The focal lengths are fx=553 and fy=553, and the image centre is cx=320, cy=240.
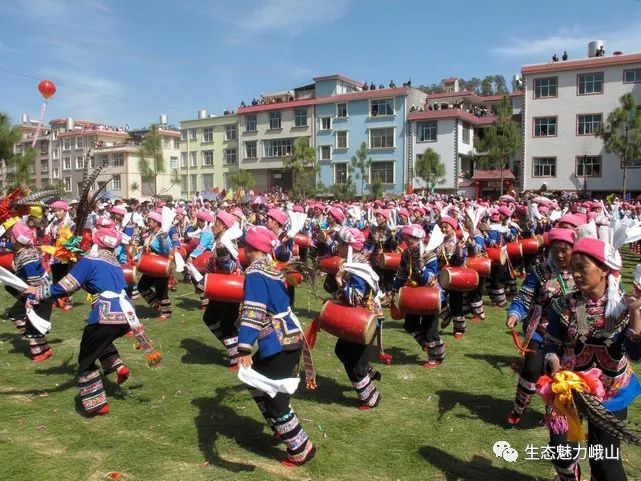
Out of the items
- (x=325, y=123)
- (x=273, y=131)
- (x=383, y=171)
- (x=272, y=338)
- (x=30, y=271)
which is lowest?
(x=272, y=338)

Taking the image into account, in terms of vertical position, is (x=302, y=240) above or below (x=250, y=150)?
below

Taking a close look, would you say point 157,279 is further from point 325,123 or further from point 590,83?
point 325,123

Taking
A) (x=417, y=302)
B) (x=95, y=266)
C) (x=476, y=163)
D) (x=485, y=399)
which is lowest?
(x=485, y=399)

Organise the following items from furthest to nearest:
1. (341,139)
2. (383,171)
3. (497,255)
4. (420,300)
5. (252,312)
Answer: (341,139) < (383,171) < (497,255) < (420,300) < (252,312)

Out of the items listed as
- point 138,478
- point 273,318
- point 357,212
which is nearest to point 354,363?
point 273,318

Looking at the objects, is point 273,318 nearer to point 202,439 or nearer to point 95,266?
point 202,439

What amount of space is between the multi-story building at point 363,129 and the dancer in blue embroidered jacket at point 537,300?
3652cm

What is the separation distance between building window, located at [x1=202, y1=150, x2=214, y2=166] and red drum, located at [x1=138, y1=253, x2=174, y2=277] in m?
47.0

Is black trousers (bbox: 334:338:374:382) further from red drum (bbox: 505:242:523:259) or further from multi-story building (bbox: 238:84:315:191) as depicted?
multi-story building (bbox: 238:84:315:191)

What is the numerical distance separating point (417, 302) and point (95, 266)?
10.8ft

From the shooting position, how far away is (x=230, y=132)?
52.2 m

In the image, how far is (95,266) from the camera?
16.9 ft

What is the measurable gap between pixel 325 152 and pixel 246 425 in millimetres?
41288

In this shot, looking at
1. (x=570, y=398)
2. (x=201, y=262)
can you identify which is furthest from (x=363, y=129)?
(x=570, y=398)
